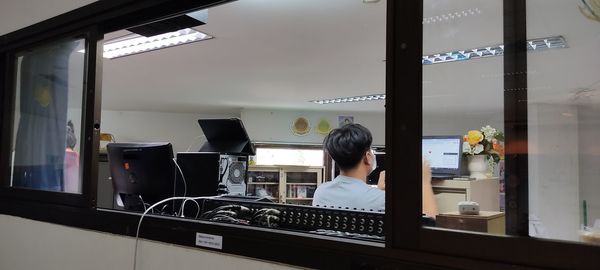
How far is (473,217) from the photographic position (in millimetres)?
996

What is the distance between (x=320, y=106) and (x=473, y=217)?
605cm

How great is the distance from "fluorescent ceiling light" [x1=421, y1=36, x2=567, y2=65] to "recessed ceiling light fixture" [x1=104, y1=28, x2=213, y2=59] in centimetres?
263

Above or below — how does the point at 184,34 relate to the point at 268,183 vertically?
above

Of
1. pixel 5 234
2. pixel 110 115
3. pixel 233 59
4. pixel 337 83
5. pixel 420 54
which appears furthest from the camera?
pixel 110 115

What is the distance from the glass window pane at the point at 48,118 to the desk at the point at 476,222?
5.00ft

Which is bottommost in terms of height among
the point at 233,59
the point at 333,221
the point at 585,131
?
the point at 333,221

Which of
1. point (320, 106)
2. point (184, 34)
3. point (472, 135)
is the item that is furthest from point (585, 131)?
point (320, 106)

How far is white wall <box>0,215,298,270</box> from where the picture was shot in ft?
4.50

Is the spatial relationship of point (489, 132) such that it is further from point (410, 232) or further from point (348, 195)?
point (348, 195)

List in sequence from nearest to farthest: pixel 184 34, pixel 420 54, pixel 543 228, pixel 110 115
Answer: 1. pixel 543 228
2. pixel 420 54
3. pixel 184 34
4. pixel 110 115

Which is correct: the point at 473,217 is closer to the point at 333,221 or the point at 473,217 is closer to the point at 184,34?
the point at 333,221

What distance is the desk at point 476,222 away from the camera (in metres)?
0.85

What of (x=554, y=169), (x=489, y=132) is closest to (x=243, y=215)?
(x=489, y=132)

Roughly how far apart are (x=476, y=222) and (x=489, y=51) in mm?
386
